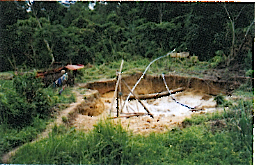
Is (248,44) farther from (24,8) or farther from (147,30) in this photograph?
(24,8)

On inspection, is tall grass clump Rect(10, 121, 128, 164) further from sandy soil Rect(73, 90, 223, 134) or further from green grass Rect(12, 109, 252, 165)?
sandy soil Rect(73, 90, 223, 134)

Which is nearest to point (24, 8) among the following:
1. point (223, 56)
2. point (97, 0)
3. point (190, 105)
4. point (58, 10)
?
point (58, 10)

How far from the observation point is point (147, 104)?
→ 3924 millimetres

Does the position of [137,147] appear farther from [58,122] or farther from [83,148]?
[58,122]

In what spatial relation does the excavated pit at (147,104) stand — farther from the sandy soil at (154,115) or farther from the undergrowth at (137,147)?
the undergrowth at (137,147)

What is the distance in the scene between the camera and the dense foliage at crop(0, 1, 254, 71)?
3635 millimetres

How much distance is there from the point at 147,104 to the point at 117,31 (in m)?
1.25

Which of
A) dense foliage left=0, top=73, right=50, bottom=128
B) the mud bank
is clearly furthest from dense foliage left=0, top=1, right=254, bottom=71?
the mud bank

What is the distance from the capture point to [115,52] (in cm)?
410

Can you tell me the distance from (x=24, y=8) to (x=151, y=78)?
2.32 m

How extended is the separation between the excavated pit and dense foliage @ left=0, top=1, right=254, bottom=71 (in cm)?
49

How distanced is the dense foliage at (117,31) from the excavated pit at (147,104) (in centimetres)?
49

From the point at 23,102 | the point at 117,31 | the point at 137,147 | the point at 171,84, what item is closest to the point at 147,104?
the point at 171,84

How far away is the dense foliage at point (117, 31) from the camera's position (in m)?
3.63
